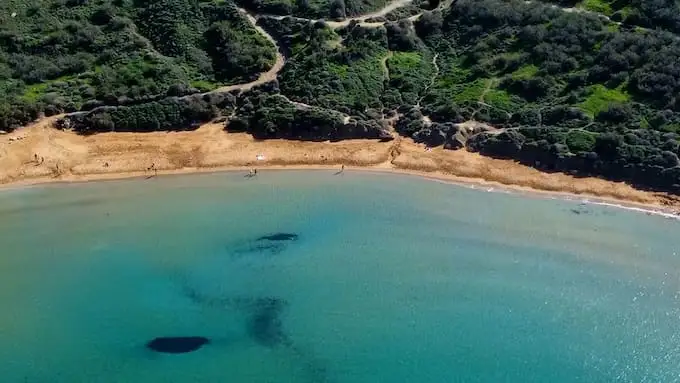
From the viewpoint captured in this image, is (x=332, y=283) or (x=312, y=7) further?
(x=312, y=7)

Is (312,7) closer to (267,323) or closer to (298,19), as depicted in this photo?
(298,19)

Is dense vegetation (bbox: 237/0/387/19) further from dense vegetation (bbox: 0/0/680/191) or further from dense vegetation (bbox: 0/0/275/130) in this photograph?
dense vegetation (bbox: 0/0/275/130)

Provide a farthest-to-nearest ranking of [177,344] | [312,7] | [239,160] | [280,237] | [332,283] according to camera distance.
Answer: [312,7] → [239,160] → [280,237] → [332,283] → [177,344]

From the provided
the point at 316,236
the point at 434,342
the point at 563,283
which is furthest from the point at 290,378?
the point at 563,283

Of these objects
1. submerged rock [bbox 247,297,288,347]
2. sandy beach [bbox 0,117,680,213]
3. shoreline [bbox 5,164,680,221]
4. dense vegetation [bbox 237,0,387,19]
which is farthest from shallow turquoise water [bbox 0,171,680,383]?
dense vegetation [bbox 237,0,387,19]

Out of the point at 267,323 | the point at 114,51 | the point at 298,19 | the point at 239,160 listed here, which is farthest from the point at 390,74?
the point at 267,323
